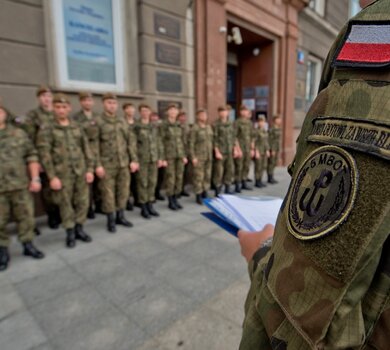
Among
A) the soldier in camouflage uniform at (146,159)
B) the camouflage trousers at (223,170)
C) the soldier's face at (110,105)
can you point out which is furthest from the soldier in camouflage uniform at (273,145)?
the soldier's face at (110,105)

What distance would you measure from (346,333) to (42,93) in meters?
4.16

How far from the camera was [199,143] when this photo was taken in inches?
206

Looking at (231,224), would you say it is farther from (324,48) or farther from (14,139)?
(324,48)

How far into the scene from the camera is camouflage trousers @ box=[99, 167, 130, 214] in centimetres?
390

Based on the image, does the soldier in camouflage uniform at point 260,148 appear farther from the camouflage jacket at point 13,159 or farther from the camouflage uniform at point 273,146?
the camouflage jacket at point 13,159

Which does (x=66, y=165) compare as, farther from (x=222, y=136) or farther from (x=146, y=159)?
(x=222, y=136)

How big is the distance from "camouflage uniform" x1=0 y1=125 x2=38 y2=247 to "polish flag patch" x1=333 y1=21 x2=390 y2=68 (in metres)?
3.16

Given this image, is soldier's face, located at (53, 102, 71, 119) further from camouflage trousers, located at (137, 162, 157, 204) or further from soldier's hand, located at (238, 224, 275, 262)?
soldier's hand, located at (238, 224, 275, 262)

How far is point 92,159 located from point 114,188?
557 millimetres

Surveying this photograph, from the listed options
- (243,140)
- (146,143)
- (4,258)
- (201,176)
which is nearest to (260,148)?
(243,140)

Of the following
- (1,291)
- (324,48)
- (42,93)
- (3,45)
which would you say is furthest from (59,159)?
(324,48)

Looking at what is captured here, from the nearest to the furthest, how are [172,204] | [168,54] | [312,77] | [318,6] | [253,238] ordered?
[253,238] < [172,204] < [168,54] < [318,6] < [312,77]

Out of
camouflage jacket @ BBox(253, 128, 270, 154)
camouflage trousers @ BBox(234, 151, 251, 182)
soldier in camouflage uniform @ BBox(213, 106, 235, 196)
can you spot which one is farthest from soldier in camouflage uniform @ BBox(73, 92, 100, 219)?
camouflage jacket @ BBox(253, 128, 270, 154)

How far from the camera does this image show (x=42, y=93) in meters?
3.75
